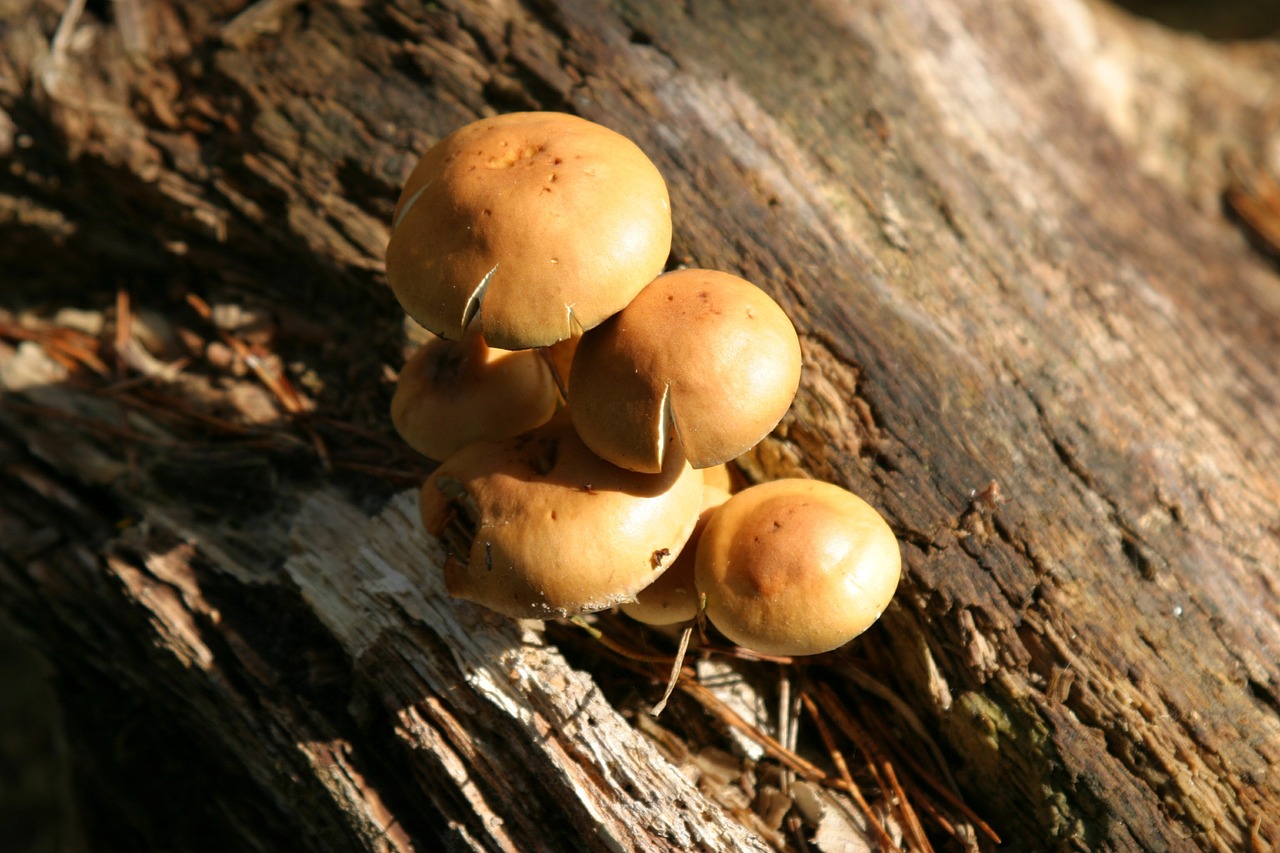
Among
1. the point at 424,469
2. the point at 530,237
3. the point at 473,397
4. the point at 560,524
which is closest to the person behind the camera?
the point at 530,237

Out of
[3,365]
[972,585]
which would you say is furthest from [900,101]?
[3,365]

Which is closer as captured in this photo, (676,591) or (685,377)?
(685,377)

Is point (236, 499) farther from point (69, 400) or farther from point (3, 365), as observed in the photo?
point (3, 365)

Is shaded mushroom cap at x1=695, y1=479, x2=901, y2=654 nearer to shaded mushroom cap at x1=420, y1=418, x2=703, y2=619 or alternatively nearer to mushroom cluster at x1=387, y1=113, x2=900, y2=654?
mushroom cluster at x1=387, y1=113, x2=900, y2=654

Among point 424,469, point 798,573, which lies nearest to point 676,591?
point 798,573

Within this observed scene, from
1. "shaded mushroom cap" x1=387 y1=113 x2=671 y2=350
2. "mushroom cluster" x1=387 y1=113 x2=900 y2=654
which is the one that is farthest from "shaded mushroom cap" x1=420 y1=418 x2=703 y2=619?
"shaded mushroom cap" x1=387 y1=113 x2=671 y2=350

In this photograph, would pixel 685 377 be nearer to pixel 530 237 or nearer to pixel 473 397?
pixel 530 237

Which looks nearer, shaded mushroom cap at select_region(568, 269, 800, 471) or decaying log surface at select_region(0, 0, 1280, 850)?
shaded mushroom cap at select_region(568, 269, 800, 471)
